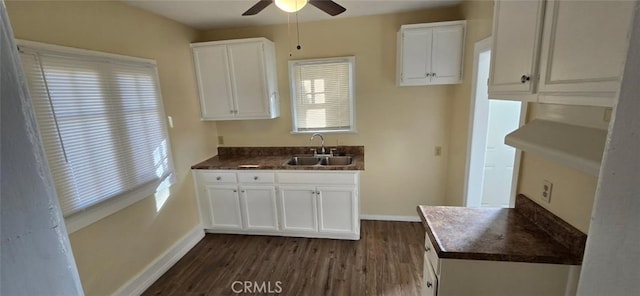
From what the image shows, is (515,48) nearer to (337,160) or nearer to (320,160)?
(337,160)

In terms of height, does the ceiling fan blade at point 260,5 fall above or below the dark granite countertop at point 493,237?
above

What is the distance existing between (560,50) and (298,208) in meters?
2.40

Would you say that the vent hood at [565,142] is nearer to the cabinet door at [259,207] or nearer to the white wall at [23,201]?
the white wall at [23,201]

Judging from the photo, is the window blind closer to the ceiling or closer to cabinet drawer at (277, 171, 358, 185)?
the ceiling

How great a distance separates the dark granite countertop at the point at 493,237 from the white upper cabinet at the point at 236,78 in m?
2.07

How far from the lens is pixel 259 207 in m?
2.90

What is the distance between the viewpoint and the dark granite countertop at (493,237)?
118cm

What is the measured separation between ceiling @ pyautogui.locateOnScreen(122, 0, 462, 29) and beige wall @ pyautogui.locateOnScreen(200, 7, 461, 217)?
12cm

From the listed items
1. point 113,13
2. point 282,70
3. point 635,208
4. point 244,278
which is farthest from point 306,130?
point 635,208

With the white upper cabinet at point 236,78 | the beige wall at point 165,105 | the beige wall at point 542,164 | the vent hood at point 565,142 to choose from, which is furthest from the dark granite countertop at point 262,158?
the vent hood at point 565,142

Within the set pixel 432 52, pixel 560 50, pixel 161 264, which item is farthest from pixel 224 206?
pixel 560 50

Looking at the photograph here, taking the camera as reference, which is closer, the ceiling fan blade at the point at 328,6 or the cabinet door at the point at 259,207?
the ceiling fan blade at the point at 328,6

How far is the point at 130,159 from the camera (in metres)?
2.14

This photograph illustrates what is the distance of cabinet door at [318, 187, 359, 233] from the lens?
2695mm
